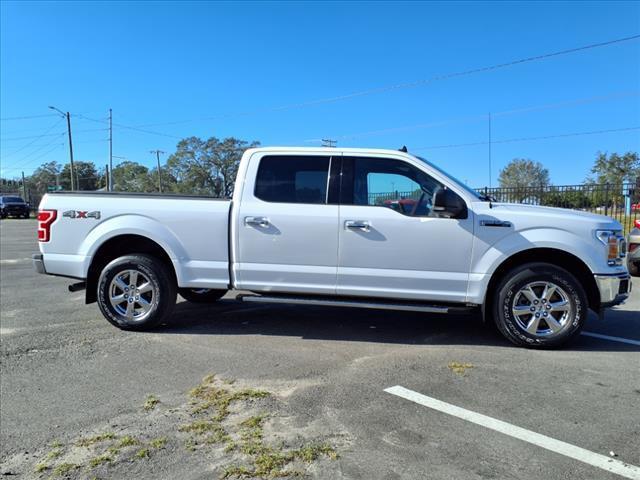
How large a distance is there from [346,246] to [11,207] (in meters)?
46.5

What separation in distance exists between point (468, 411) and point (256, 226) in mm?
2874

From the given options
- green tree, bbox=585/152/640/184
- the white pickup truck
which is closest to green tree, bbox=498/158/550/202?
green tree, bbox=585/152/640/184

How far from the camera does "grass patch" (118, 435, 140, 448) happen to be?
299 cm

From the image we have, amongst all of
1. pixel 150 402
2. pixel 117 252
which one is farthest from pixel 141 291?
pixel 150 402

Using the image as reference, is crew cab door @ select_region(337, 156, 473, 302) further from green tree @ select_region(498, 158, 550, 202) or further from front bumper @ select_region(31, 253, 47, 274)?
green tree @ select_region(498, 158, 550, 202)

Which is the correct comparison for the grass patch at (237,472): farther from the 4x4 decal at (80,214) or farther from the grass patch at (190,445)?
the 4x4 decal at (80,214)

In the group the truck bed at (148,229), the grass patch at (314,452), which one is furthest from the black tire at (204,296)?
the grass patch at (314,452)

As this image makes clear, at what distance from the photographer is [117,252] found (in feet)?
19.2

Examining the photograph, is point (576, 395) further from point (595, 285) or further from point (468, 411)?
point (595, 285)

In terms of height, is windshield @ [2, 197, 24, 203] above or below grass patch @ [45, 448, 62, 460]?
above

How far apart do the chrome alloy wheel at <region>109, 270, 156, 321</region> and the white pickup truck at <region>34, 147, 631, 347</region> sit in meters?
0.01

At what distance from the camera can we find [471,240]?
490 cm

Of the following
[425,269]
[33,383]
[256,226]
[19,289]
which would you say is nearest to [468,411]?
[425,269]

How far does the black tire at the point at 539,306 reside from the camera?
15.7 feet
